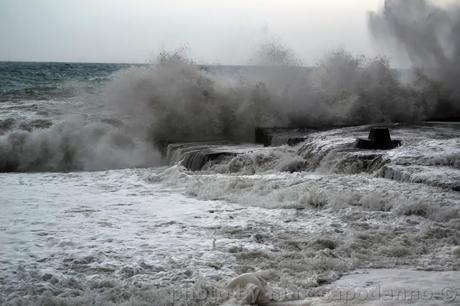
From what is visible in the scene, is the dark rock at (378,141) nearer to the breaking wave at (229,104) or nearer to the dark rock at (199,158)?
the dark rock at (199,158)

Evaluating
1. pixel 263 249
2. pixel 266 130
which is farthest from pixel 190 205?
pixel 266 130

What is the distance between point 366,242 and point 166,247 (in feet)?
6.36

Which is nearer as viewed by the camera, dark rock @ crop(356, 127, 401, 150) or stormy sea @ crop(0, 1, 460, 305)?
stormy sea @ crop(0, 1, 460, 305)

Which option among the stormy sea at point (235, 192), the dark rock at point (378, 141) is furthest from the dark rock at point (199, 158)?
the dark rock at point (378, 141)

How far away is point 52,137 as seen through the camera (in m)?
13.4

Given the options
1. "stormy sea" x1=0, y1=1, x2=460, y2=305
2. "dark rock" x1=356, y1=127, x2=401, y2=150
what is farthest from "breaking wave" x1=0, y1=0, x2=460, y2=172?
"dark rock" x1=356, y1=127, x2=401, y2=150

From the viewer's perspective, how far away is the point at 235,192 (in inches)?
312

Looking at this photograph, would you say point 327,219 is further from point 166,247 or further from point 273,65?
point 273,65

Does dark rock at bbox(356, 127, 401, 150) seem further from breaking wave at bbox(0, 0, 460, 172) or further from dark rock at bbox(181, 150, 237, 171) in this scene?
breaking wave at bbox(0, 0, 460, 172)

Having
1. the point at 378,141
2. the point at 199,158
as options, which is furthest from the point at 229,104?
the point at 378,141

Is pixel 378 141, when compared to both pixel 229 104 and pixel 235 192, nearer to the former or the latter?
pixel 235 192

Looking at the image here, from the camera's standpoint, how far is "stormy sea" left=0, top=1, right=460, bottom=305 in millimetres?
4164

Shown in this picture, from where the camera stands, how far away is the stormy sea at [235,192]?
416 cm

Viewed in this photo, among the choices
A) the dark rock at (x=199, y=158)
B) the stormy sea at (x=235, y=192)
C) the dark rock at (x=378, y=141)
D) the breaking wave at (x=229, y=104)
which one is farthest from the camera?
the breaking wave at (x=229, y=104)
